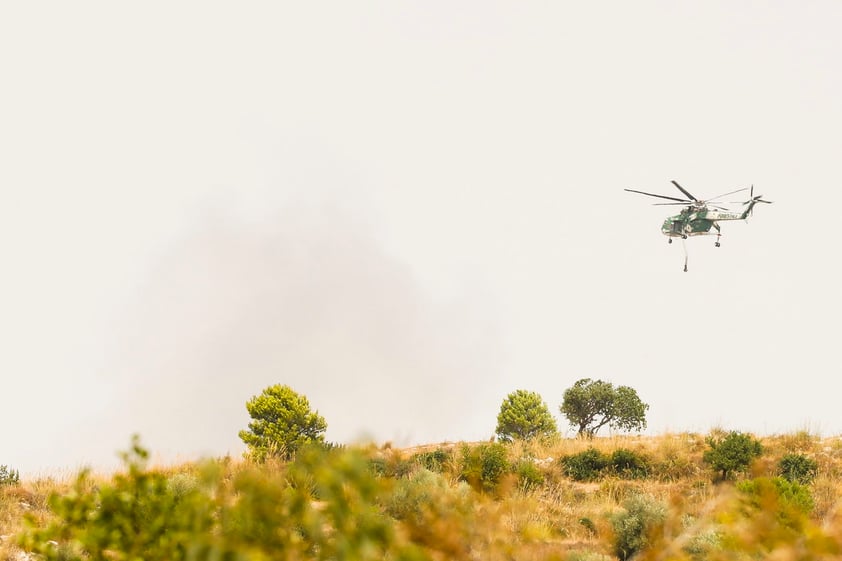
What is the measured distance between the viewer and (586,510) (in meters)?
15.6

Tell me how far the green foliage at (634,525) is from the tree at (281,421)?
14.6 m

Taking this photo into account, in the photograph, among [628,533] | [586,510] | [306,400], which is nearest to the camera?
[628,533]

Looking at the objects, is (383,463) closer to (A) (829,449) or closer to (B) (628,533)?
(B) (628,533)

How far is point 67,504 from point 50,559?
0.41 metres

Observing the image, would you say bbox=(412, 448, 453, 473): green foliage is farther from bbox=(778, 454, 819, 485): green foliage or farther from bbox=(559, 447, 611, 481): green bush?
bbox=(778, 454, 819, 485): green foliage

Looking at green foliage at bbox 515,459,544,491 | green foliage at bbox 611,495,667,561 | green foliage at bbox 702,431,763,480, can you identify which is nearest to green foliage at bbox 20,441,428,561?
green foliage at bbox 611,495,667,561

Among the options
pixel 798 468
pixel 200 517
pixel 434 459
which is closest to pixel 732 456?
pixel 798 468

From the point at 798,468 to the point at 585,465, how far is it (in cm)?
572

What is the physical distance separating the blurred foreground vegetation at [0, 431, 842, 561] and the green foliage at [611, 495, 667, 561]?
0.03 meters

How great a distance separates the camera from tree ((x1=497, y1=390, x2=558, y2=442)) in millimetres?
37500

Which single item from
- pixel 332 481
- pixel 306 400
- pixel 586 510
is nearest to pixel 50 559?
pixel 332 481

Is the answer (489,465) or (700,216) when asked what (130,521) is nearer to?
(489,465)

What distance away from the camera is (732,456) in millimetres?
18953

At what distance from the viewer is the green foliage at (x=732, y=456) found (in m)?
18.7
